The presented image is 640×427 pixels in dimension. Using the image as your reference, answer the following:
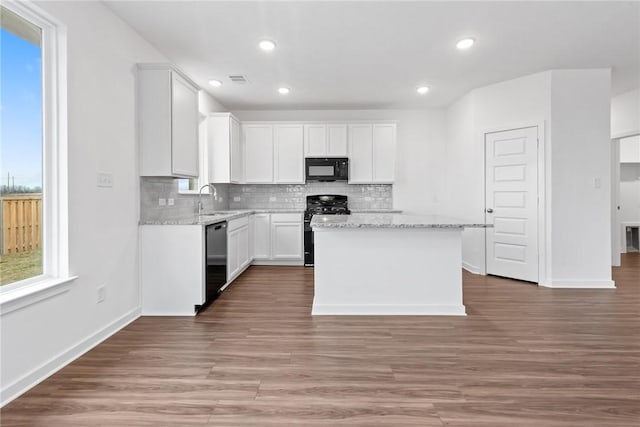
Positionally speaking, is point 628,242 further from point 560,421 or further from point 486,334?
point 560,421

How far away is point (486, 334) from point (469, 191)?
9.45 ft

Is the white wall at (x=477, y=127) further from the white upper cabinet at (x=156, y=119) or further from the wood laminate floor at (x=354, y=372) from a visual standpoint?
the white upper cabinet at (x=156, y=119)

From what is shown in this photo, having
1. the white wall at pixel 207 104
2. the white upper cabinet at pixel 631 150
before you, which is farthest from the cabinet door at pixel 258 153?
the white upper cabinet at pixel 631 150

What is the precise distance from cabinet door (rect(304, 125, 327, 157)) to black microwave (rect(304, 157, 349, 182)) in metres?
0.12

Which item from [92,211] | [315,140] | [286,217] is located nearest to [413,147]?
[315,140]

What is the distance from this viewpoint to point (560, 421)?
1.69 m

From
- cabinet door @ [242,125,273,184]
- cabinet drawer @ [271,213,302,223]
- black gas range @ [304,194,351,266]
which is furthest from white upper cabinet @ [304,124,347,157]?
cabinet drawer @ [271,213,302,223]

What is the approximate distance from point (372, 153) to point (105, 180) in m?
4.08

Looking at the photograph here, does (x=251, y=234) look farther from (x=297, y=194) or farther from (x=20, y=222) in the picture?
(x=20, y=222)

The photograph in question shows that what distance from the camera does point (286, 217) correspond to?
18.5ft

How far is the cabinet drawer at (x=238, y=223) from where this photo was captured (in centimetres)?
437

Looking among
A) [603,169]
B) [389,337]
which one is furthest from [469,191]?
[389,337]

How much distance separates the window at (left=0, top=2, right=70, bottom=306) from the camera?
2.01 meters

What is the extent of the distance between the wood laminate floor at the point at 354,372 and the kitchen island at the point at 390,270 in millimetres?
170
